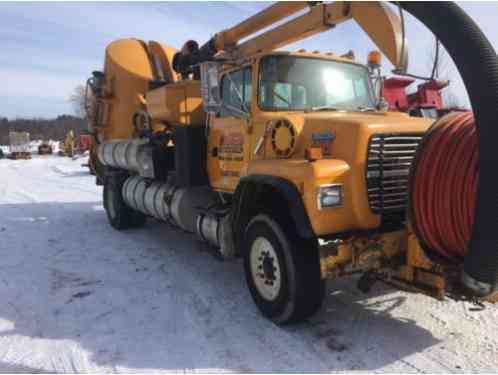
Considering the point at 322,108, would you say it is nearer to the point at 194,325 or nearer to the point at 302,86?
the point at 302,86

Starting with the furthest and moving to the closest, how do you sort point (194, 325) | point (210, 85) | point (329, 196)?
1. point (210, 85)
2. point (194, 325)
3. point (329, 196)

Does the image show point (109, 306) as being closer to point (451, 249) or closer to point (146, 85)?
point (451, 249)

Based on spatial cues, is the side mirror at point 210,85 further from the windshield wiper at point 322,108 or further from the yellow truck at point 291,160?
the windshield wiper at point 322,108

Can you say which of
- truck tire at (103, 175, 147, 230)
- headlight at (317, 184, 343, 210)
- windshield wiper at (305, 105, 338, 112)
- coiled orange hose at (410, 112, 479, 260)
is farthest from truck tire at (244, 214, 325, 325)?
truck tire at (103, 175, 147, 230)

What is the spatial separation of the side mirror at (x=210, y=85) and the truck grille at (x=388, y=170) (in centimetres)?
204

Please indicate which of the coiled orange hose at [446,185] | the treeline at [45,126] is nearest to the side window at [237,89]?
the coiled orange hose at [446,185]

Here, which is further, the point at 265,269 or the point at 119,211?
the point at 119,211

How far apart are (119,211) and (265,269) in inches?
194

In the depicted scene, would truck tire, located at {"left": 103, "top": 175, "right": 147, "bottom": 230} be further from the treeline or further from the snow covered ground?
the treeline

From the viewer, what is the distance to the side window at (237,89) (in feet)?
15.6

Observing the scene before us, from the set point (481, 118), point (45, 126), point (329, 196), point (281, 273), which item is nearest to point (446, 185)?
point (481, 118)

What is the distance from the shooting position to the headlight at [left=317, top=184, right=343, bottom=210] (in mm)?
3414

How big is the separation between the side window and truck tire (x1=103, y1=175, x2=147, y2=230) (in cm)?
390

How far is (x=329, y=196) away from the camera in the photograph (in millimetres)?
3443
